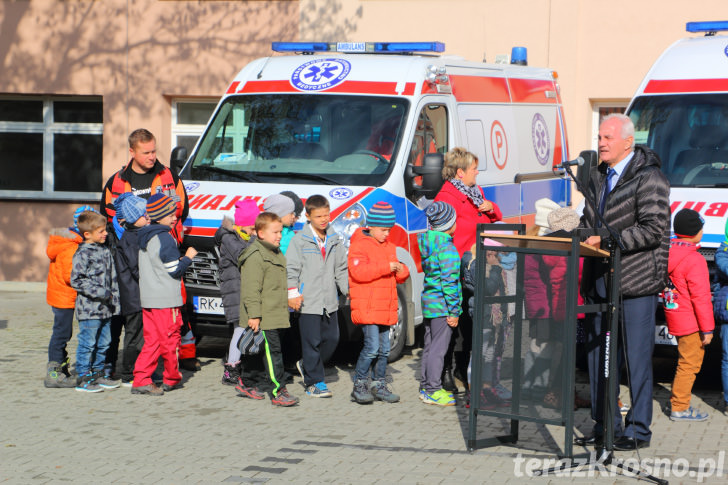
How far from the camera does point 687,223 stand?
8.02 metres

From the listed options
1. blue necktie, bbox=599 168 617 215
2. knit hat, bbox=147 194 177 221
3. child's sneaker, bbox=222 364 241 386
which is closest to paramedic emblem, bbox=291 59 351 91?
knit hat, bbox=147 194 177 221

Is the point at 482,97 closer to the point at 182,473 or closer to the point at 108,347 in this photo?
the point at 108,347

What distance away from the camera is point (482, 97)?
11.4 m

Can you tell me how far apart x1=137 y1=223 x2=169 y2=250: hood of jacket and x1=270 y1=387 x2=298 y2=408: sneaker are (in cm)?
159

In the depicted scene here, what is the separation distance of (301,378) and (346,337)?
1.77 ft

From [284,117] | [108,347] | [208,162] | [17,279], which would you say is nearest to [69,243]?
[108,347]

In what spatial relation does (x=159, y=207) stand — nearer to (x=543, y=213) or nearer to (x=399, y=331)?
(x=399, y=331)

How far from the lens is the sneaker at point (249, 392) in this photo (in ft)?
28.5

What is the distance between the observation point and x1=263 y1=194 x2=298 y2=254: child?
892 centimetres

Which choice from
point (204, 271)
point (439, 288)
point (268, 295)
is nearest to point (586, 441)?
point (439, 288)

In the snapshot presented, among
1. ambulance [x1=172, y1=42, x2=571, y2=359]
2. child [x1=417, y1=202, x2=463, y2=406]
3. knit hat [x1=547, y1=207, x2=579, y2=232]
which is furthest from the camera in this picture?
ambulance [x1=172, y1=42, x2=571, y2=359]

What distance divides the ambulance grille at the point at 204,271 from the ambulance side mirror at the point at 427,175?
1.84 metres

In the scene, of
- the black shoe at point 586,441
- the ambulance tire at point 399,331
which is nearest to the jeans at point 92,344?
the ambulance tire at point 399,331

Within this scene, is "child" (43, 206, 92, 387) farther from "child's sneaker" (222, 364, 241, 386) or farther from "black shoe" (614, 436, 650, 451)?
"black shoe" (614, 436, 650, 451)
